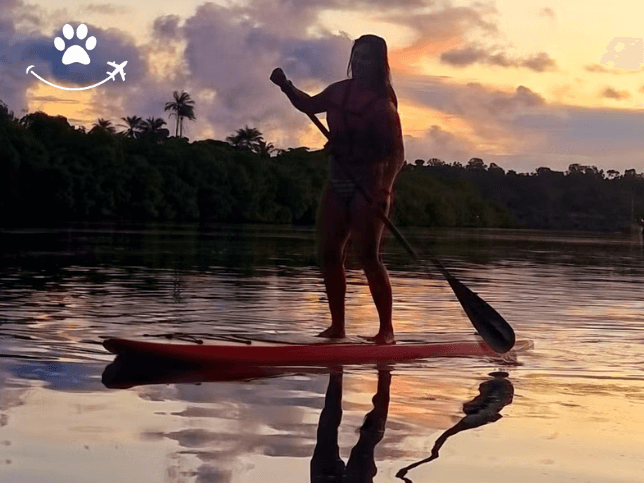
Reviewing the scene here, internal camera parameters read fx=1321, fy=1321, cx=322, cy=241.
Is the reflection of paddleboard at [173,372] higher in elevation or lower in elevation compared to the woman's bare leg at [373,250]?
lower

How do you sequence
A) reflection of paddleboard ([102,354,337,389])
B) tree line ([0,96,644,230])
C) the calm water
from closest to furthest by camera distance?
the calm water
reflection of paddleboard ([102,354,337,389])
tree line ([0,96,644,230])

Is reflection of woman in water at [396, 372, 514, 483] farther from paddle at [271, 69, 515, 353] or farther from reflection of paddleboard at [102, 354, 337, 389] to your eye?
reflection of paddleboard at [102, 354, 337, 389]

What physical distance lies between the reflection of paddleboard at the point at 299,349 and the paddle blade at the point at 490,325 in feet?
0.72

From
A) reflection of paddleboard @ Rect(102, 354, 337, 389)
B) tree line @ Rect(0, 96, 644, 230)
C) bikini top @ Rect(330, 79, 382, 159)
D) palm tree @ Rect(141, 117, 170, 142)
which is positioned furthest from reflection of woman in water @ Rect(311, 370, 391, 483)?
palm tree @ Rect(141, 117, 170, 142)

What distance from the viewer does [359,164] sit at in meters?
8.64

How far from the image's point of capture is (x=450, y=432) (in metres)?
5.75

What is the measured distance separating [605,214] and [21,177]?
7385 cm

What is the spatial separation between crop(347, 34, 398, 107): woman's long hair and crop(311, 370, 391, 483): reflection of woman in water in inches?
96.4

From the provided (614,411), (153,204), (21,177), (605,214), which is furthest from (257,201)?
(614,411)

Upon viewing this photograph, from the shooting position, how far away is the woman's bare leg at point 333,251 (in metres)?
8.72

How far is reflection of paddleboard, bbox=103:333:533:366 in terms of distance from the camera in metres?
7.48

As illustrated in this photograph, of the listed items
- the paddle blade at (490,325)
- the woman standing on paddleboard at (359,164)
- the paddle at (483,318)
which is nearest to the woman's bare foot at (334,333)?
the woman standing on paddleboard at (359,164)

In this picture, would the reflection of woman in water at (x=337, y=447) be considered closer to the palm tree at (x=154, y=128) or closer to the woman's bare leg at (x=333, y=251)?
the woman's bare leg at (x=333, y=251)

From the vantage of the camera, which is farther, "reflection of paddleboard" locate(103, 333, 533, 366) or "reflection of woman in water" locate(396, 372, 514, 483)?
"reflection of paddleboard" locate(103, 333, 533, 366)
